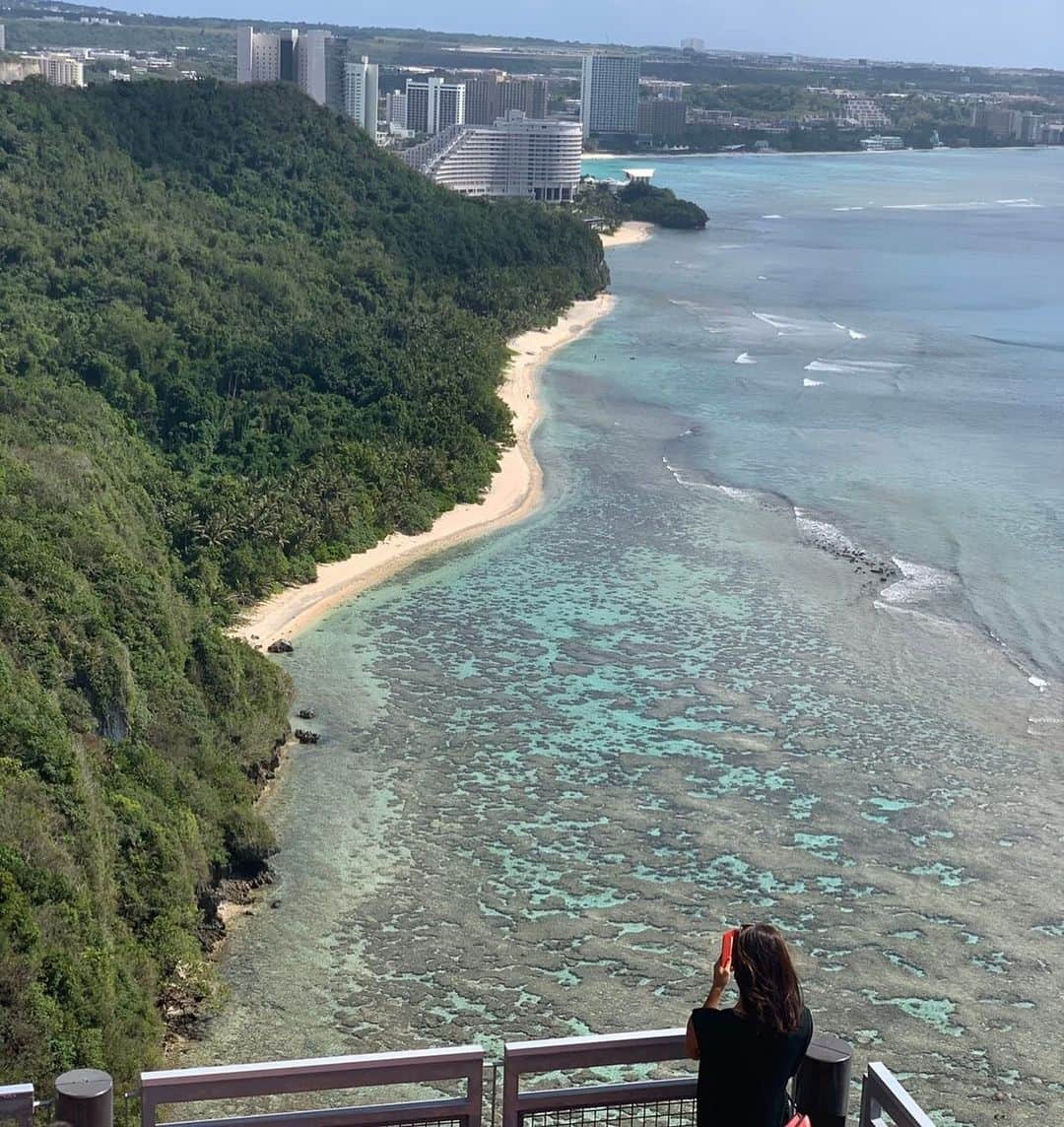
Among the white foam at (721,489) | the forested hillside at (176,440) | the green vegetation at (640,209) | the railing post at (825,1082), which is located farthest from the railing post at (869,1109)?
the green vegetation at (640,209)

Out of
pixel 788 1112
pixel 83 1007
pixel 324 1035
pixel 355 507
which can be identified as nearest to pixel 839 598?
pixel 355 507

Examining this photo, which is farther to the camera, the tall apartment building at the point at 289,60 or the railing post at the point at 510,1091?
the tall apartment building at the point at 289,60

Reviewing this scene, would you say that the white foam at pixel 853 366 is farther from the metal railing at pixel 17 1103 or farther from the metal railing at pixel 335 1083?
the metal railing at pixel 17 1103

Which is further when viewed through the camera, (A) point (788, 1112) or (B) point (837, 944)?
(B) point (837, 944)

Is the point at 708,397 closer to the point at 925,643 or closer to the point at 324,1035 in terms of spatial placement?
the point at 925,643

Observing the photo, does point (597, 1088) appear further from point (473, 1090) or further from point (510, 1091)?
point (473, 1090)

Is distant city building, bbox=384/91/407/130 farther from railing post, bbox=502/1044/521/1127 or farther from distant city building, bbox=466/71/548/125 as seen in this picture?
railing post, bbox=502/1044/521/1127
